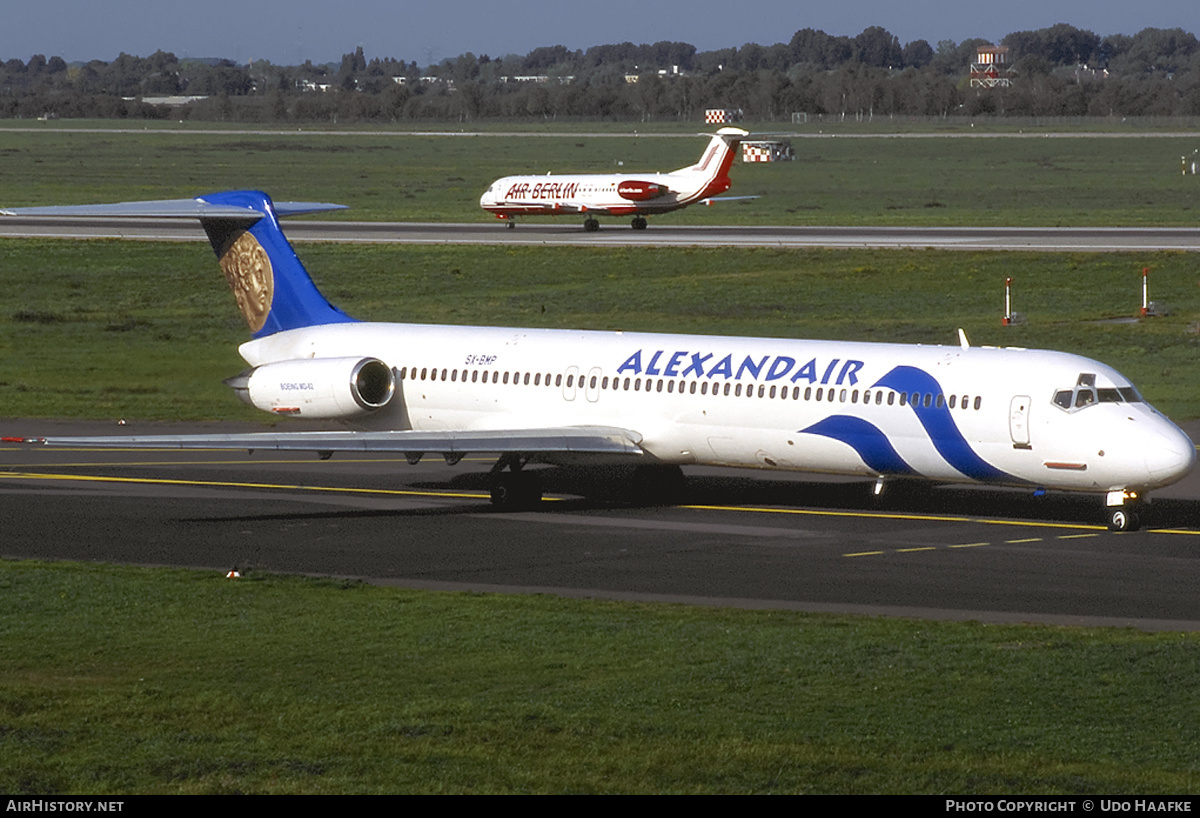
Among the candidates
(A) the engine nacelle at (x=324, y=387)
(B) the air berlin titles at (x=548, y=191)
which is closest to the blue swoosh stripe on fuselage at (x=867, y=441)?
(A) the engine nacelle at (x=324, y=387)

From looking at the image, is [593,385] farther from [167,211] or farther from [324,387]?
[167,211]

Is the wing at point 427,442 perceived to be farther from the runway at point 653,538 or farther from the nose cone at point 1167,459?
the nose cone at point 1167,459

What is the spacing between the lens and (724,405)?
3228 cm

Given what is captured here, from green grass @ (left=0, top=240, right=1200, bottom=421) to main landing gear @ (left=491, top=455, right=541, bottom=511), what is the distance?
13249 millimetres

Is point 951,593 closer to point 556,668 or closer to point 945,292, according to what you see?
point 556,668

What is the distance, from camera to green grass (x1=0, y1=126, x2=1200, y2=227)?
100000 millimetres

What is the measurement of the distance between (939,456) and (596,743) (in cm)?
1504

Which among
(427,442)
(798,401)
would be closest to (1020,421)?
(798,401)

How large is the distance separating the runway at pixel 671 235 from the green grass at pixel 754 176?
647 cm

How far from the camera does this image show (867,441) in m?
30.9

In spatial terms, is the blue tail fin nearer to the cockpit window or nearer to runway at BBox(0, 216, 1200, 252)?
the cockpit window

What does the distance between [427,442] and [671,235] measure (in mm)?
51906

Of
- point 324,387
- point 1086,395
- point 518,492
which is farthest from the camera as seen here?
point 324,387

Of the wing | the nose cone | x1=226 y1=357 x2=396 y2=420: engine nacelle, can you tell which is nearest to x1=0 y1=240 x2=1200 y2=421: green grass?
x1=226 y1=357 x2=396 y2=420: engine nacelle
